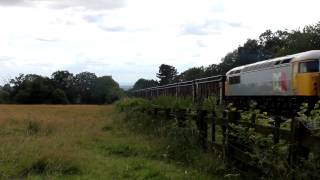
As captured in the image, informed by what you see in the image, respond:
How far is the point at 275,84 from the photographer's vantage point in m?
31.3

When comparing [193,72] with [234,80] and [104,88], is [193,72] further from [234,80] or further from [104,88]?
[234,80]

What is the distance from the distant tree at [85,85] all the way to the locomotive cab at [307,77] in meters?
104

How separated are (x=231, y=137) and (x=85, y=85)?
125 meters

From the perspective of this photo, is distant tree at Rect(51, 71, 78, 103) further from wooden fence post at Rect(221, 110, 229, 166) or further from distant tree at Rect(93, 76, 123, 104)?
wooden fence post at Rect(221, 110, 229, 166)

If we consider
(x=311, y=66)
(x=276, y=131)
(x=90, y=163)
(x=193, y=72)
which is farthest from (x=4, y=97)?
(x=276, y=131)

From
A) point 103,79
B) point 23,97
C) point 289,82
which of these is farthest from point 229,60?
point 289,82

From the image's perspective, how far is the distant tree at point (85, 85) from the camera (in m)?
131

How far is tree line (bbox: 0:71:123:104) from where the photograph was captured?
11350cm

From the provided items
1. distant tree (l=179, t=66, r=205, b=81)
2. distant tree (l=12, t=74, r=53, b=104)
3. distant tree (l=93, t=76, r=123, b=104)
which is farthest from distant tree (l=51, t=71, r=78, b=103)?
distant tree (l=179, t=66, r=205, b=81)

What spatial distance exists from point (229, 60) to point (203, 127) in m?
109

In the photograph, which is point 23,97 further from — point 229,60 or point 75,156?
point 75,156

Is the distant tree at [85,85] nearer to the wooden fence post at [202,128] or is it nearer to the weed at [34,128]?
the weed at [34,128]

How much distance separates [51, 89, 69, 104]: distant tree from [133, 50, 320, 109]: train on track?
78147 mm

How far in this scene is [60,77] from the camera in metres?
132
